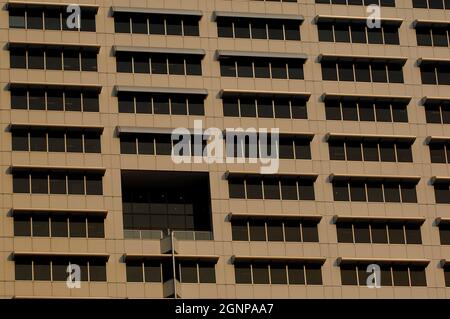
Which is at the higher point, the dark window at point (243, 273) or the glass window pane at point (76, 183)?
the glass window pane at point (76, 183)

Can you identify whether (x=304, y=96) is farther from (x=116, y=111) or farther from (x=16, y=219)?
(x=16, y=219)

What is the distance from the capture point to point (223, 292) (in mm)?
120125

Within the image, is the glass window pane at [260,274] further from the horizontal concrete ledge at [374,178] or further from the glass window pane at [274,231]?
the horizontal concrete ledge at [374,178]

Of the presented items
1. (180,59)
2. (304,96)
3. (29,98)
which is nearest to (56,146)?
(29,98)

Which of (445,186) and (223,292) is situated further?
(445,186)

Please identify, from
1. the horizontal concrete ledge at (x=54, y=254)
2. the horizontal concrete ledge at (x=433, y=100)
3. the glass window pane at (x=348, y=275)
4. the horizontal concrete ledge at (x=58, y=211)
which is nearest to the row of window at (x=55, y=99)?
the horizontal concrete ledge at (x=58, y=211)

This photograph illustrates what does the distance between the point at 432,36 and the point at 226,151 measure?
75.0 feet

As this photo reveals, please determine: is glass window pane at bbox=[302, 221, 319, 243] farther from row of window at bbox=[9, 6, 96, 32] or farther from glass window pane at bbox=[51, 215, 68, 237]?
row of window at bbox=[9, 6, 96, 32]

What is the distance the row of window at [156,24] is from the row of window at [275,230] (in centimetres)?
1771

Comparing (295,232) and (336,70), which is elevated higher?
(336,70)

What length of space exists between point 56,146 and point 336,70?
2566 centimetres

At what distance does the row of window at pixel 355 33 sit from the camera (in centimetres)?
13112

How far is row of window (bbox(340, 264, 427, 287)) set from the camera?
123 metres

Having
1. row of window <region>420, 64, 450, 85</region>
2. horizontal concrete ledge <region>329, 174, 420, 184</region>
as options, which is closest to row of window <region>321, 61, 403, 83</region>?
row of window <region>420, 64, 450, 85</region>
